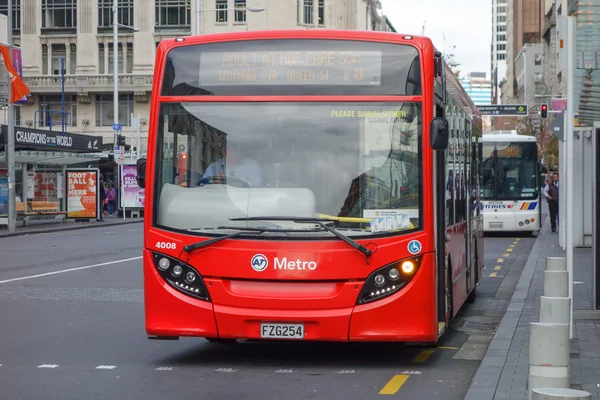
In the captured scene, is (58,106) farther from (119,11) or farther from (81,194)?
(81,194)

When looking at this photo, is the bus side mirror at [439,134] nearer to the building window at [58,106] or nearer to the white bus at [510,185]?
the white bus at [510,185]

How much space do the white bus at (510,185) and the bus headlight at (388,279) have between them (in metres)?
24.0

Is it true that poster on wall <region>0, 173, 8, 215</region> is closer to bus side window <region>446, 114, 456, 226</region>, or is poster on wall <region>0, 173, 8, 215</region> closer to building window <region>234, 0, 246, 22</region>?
bus side window <region>446, 114, 456, 226</region>

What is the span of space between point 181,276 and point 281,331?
97cm

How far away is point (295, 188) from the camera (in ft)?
30.2

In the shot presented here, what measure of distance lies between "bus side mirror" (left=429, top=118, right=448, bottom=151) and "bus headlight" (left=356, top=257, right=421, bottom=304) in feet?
3.06

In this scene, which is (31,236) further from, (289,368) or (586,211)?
(289,368)

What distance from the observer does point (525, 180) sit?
33031 millimetres

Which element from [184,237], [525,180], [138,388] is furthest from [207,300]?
[525,180]

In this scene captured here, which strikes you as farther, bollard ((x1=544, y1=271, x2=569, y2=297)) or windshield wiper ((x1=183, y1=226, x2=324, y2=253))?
bollard ((x1=544, y1=271, x2=569, y2=297))

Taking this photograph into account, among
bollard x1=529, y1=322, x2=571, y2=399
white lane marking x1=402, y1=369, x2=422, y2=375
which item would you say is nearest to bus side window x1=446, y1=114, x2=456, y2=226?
white lane marking x1=402, y1=369, x2=422, y2=375

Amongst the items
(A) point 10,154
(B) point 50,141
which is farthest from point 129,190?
(A) point 10,154

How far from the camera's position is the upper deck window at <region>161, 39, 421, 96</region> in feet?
30.5

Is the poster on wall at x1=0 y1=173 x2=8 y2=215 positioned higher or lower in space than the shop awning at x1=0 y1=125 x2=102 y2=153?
lower
